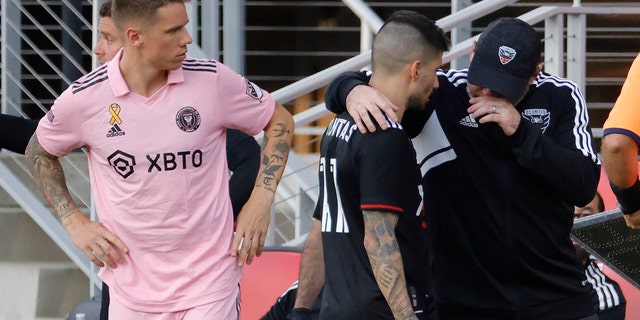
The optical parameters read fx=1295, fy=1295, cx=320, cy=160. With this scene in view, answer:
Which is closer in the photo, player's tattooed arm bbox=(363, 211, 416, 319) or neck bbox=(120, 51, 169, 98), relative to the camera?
player's tattooed arm bbox=(363, 211, 416, 319)

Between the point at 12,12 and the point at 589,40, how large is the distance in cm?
478

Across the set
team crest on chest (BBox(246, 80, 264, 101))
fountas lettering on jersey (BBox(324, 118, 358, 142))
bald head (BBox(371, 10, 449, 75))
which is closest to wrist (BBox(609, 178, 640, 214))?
bald head (BBox(371, 10, 449, 75))

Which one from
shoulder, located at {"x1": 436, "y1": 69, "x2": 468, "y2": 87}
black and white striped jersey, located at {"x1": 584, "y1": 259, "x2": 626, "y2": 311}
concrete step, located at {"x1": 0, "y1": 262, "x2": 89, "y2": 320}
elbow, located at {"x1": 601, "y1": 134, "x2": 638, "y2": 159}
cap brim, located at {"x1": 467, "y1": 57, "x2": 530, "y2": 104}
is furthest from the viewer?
concrete step, located at {"x1": 0, "y1": 262, "x2": 89, "y2": 320}

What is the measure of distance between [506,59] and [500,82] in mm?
79

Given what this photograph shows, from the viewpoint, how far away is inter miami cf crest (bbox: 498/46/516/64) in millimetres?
4223

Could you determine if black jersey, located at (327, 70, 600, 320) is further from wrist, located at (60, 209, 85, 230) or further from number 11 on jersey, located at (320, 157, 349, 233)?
wrist, located at (60, 209, 85, 230)

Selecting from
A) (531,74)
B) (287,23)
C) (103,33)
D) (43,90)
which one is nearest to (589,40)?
(287,23)

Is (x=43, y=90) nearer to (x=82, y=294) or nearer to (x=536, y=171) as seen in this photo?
(x=82, y=294)

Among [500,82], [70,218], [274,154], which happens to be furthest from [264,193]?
[500,82]

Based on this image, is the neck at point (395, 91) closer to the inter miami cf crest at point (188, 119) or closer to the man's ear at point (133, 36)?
the inter miami cf crest at point (188, 119)

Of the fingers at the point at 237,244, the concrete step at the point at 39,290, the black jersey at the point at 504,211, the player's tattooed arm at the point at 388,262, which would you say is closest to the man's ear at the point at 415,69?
the black jersey at the point at 504,211

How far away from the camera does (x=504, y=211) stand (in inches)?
172

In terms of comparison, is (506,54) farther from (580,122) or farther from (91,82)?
(91,82)

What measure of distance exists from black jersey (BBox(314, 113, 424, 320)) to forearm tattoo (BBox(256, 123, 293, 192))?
1.72 feet
